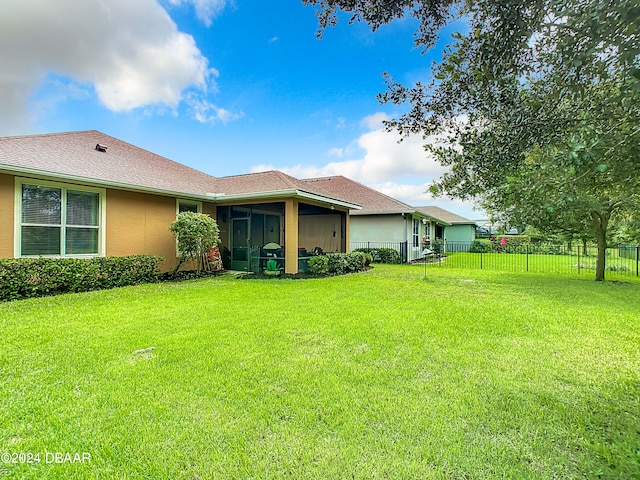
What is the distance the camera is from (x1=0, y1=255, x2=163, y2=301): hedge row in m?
7.18

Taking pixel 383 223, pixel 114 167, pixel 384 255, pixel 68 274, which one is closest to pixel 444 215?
pixel 383 223

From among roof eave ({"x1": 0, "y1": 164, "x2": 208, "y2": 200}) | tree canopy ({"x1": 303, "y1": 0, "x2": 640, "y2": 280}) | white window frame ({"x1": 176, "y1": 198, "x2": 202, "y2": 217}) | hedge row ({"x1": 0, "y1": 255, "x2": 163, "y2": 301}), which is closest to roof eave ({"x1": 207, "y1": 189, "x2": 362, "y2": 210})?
white window frame ({"x1": 176, "y1": 198, "x2": 202, "y2": 217})

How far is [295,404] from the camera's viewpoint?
298cm

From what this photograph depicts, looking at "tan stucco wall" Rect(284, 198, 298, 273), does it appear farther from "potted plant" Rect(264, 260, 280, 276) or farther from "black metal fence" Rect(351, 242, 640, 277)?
"black metal fence" Rect(351, 242, 640, 277)

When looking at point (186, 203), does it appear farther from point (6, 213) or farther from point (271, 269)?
point (6, 213)

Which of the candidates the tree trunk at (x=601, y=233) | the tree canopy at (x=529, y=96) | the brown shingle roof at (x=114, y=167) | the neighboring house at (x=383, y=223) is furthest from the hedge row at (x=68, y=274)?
the tree trunk at (x=601, y=233)

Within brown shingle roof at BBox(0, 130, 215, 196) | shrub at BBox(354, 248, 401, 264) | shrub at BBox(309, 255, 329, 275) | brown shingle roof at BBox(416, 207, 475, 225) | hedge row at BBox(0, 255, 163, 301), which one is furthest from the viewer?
brown shingle roof at BBox(416, 207, 475, 225)

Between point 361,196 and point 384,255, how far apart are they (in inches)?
186

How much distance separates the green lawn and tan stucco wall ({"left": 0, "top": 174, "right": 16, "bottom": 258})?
201 centimetres

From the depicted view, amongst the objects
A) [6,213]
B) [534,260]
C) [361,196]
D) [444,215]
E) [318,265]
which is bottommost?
[534,260]

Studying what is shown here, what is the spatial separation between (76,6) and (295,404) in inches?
421

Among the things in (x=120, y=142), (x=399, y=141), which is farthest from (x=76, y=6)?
(x=399, y=141)

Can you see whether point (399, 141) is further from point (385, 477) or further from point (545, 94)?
point (385, 477)

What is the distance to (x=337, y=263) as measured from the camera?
1296cm
